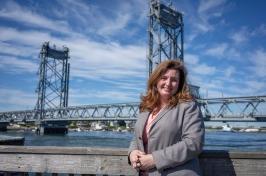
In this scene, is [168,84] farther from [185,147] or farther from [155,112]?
[185,147]

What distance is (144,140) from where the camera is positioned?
3109 millimetres

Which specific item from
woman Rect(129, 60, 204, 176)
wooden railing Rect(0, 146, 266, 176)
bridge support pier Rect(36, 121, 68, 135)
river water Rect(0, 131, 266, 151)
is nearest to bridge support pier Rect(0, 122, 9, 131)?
bridge support pier Rect(36, 121, 68, 135)

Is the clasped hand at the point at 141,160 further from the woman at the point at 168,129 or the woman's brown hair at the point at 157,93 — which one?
the woman's brown hair at the point at 157,93

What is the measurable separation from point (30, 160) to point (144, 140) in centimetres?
145

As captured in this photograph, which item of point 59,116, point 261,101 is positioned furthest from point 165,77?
point 59,116

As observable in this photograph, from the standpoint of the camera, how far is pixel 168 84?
10.5 ft

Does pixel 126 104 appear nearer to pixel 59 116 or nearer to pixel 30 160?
pixel 59 116

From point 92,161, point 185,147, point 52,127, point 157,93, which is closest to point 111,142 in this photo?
point 52,127

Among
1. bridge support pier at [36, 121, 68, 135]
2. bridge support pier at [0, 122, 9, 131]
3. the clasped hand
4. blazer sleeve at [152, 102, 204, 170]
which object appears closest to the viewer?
blazer sleeve at [152, 102, 204, 170]

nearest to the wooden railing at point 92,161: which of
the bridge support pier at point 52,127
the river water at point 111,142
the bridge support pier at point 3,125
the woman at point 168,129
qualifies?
the woman at point 168,129

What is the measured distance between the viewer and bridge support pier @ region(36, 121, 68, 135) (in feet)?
266

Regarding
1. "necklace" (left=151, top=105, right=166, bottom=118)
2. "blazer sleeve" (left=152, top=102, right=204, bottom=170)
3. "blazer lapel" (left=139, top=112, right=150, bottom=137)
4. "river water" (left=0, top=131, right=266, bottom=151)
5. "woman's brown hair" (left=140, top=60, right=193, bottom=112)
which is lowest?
"river water" (left=0, top=131, right=266, bottom=151)

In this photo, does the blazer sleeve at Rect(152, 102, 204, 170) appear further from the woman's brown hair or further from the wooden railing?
the wooden railing

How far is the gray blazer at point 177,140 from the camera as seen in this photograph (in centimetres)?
283
